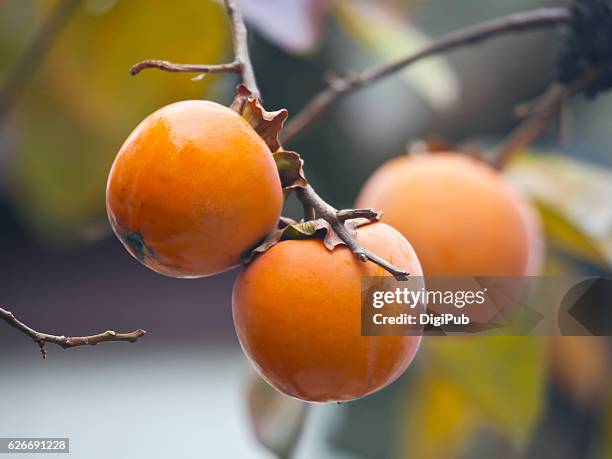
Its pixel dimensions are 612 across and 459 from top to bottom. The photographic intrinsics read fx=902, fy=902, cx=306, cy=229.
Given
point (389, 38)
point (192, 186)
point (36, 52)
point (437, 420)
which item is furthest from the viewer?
point (437, 420)

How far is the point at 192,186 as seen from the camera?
439mm

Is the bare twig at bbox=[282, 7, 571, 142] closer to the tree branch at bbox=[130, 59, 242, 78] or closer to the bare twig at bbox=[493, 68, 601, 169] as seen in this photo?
the bare twig at bbox=[493, 68, 601, 169]

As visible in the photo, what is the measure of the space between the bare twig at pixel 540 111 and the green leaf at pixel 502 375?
0.66 feet

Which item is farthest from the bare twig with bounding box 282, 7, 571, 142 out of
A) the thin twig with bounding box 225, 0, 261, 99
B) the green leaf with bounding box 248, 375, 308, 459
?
the green leaf with bounding box 248, 375, 308, 459

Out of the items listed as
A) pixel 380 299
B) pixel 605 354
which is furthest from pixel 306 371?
pixel 605 354

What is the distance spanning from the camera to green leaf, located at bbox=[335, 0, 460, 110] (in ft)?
3.15

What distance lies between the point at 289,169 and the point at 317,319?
0.08 meters

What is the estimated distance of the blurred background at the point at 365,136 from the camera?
2.98 feet

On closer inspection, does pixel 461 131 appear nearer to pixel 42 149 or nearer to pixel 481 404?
pixel 481 404

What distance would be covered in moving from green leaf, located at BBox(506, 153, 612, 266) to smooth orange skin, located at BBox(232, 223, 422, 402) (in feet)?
1.56

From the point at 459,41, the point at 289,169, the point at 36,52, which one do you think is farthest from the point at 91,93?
the point at 289,169

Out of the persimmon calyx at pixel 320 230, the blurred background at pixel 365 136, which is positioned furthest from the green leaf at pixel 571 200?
the persimmon calyx at pixel 320 230

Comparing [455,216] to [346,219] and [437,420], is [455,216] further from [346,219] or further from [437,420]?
[437,420]

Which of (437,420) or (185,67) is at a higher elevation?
(185,67)
